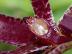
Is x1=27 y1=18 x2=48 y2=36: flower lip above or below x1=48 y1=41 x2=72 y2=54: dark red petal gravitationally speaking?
above

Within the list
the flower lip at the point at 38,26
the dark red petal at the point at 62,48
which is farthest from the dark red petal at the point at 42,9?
the dark red petal at the point at 62,48

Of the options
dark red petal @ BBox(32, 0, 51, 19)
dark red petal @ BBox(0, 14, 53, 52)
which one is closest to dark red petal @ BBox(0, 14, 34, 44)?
dark red petal @ BBox(0, 14, 53, 52)

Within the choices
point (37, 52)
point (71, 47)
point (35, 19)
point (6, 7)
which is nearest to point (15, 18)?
point (35, 19)

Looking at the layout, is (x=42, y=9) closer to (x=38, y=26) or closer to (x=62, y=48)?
(x=38, y=26)

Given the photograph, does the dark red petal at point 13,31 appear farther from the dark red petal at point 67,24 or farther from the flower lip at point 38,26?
the dark red petal at point 67,24

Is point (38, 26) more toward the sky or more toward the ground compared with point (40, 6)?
more toward the ground

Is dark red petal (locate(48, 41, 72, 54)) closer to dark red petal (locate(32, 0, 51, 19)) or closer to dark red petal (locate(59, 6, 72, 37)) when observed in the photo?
dark red petal (locate(59, 6, 72, 37))

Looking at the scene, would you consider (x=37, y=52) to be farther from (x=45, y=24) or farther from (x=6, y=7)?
(x=6, y=7)

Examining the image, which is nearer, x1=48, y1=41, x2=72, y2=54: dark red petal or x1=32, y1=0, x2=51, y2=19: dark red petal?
x1=48, y1=41, x2=72, y2=54: dark red petal
